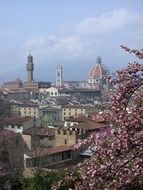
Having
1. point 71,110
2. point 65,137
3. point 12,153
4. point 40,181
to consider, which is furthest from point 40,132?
point 71,110

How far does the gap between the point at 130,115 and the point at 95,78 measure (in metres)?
165

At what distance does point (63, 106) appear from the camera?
93000mm

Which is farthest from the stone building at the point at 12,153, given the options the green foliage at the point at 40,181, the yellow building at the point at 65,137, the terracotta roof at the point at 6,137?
the green foliage at the point at 40,181

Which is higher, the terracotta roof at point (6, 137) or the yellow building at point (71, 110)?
the yellow building at point (71, 110)

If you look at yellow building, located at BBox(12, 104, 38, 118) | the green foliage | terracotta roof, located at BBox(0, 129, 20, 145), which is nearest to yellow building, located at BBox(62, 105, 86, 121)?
yellow building, located at BBox(12, 104, 38, 118)

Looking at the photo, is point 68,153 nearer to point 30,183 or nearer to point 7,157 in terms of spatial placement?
point 7,157

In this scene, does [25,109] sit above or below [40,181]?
above

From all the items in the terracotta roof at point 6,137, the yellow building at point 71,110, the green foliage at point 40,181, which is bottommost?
the green foliage at point 40,181

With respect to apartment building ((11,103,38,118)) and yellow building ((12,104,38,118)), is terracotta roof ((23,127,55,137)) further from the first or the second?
yellow building ((12,104,38,118))

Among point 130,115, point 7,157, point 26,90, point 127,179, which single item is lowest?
point 7,157

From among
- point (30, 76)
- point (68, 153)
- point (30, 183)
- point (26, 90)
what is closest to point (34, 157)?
point (68, 153)

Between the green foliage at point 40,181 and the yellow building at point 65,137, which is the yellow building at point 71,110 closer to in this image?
the yellow building at point 65,137

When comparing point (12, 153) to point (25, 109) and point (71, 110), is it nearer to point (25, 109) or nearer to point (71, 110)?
point (71, 110)

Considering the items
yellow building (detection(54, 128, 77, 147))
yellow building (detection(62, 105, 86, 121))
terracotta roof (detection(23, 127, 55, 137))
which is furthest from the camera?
yellow building (detection(62, 105, 86, 121))
